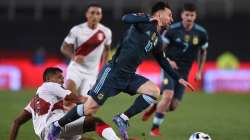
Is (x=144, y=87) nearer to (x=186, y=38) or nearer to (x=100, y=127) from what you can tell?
(x=100, y=127)

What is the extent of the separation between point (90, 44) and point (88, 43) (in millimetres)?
39

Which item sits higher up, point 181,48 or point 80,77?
point 181,48

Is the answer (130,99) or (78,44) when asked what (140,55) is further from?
(130,99)

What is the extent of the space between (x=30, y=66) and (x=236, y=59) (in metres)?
7.44

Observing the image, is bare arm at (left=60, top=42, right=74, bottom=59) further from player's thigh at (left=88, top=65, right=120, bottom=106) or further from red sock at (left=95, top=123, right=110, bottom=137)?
red sock at (left=95, top=123, right=110, bottom=137)

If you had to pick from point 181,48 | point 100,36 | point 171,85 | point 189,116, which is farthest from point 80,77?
point 189,116

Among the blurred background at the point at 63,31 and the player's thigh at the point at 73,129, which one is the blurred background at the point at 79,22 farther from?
the player's thigh at the point at 73,129

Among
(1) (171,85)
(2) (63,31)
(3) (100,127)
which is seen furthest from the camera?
(2) (63,31)

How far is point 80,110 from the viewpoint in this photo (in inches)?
340

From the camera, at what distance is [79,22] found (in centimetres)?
2414

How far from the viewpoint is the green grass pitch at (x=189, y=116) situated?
36.1ft

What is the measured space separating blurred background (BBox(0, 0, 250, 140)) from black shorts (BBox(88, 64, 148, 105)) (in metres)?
12.6

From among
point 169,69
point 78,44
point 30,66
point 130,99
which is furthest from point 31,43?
point 169,69

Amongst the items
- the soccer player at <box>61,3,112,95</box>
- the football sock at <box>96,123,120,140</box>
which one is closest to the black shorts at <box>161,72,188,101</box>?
the soccer player at <box>61,3,112,95</box>
